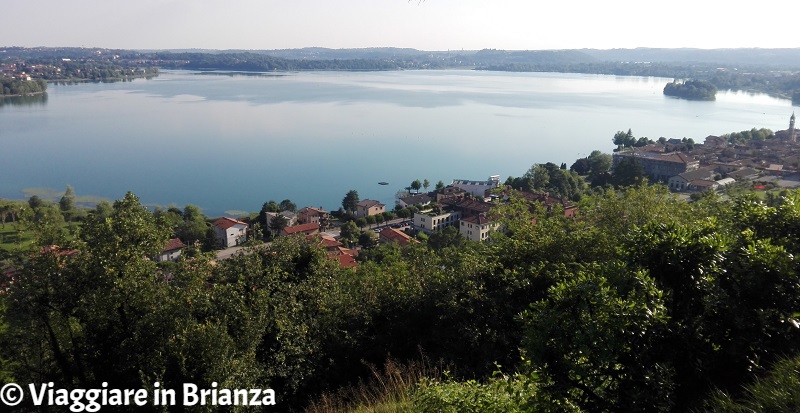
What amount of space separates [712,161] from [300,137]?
52.4 ft

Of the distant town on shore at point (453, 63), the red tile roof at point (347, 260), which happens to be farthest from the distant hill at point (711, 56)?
the red tile roof at point (347, 260)

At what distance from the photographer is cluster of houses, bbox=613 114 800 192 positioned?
1623cm

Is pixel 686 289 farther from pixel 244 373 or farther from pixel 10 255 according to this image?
pixel 10 255

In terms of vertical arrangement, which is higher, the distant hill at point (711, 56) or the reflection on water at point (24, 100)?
the distant hill at point (711, 56)

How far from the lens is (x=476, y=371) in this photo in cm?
239

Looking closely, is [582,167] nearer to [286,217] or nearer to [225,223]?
[286,217]

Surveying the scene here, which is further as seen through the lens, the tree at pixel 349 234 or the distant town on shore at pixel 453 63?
the distant town on shore at pixel 453 63

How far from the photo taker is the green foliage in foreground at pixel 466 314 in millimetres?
1429

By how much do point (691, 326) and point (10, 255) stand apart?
261cm

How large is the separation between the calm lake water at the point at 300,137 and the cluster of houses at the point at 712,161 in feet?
10.4

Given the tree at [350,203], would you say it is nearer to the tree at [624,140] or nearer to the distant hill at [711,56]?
the tree at [624,140]

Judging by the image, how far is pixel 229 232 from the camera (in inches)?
444

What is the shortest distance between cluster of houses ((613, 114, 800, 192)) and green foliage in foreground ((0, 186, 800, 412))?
14238 millimetres

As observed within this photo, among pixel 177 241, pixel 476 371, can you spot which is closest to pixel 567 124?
pixel 177 241
